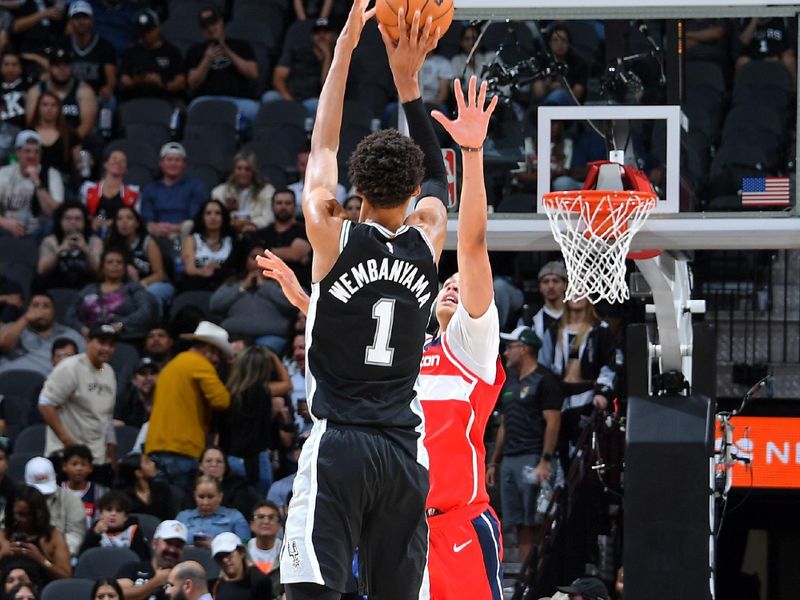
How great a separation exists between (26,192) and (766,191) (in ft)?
25.5

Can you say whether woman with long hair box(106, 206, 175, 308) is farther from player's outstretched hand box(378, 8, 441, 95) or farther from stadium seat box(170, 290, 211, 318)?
player's outstretched hand box(378, 8, 441, 95)

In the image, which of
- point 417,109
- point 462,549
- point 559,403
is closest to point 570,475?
point 559,403

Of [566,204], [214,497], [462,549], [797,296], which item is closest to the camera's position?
[462,549]

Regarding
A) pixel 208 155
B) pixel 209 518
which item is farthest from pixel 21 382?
pixel 208 155

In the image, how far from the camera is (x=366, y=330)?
483 centimetres

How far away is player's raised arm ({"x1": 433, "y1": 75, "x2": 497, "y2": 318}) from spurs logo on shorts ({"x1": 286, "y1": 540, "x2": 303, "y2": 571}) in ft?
4.13

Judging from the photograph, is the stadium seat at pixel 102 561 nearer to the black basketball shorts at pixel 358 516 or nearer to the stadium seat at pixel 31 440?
the stadium seat at pixel 31 440

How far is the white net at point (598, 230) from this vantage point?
7281 mm

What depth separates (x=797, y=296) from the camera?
11.9 meters

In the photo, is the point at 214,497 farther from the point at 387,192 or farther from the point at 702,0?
the point at 387,192

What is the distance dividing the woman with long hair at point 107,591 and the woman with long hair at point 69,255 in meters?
4.15

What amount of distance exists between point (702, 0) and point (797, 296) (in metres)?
4.76

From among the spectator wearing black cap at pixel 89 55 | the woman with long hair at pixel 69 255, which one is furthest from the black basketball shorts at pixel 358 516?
the spectator wearing black cap at pixel 89 55

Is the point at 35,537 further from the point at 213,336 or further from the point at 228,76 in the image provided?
the point at 228,76
